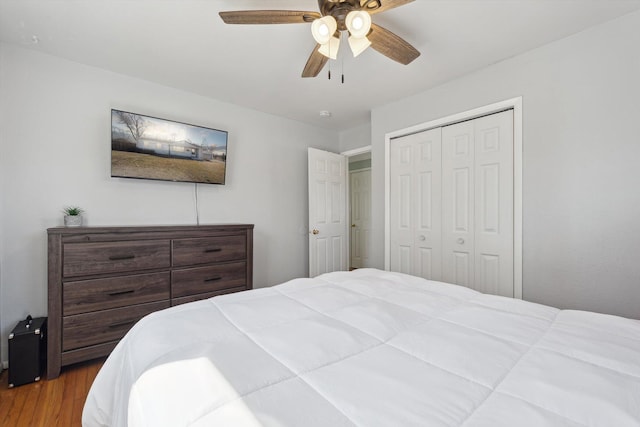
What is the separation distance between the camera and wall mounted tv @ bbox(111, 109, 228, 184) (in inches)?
A: 98.8

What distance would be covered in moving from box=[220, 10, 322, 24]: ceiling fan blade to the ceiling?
267 mm

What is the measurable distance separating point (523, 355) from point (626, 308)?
5.69ft

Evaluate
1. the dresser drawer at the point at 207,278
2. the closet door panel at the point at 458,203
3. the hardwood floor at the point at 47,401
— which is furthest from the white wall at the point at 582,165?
the hardwood floor at the point at 47,401

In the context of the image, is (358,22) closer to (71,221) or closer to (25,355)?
(71,221)

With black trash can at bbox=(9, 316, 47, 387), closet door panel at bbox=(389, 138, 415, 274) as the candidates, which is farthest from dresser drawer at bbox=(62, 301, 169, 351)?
closet door panel at bbox=(389, 138, 415, 274)

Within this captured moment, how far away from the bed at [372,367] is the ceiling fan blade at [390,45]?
155 cm

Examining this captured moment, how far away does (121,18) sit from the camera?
1.89 meters

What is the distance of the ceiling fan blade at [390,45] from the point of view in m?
1.69

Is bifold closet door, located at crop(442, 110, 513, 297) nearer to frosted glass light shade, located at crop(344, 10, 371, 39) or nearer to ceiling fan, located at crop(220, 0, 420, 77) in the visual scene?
ceiling fan, located at crop(220, 0, 420, 77)

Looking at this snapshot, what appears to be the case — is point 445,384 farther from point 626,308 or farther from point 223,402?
point 626,308

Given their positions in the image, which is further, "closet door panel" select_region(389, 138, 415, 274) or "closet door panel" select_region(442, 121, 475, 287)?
"closet door panel" select_region(389, 138, 415, 274)

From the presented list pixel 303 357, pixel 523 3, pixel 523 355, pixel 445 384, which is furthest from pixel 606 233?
pixel 303 357

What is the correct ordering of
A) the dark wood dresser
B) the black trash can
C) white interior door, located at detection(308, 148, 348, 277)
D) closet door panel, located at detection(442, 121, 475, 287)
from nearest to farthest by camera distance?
the black trash can, the dark wood dresser, closet door panel, located at detection(442, 121, 475, 287), white interior door, located at detection(308, 148, 348, 277)

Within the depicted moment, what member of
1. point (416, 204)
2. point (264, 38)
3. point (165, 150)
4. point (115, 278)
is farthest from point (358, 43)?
point (115, 278)
